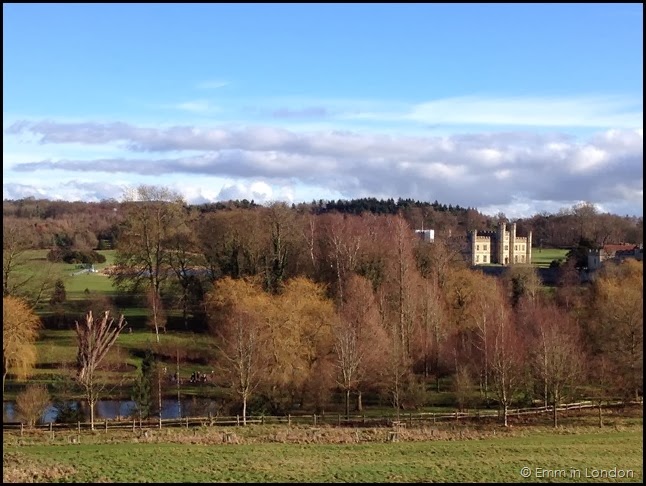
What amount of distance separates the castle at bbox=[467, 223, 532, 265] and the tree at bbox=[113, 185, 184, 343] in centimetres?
4303

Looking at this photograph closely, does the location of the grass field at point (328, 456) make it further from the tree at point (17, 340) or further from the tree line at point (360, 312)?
the tree at point (17, 340)

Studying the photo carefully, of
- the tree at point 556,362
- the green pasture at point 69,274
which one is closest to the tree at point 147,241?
the green pasture at point 69,274

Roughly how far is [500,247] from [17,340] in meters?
64.5

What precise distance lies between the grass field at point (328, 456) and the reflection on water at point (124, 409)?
503cm

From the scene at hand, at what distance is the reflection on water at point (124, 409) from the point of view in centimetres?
3030

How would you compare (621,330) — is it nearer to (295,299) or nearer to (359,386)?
(359,386)

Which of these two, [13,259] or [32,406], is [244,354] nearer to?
[32,406]

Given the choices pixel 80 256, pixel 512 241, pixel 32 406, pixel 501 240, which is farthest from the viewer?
pixel 501 240

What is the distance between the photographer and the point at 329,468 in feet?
64.0

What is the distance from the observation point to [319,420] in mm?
29656

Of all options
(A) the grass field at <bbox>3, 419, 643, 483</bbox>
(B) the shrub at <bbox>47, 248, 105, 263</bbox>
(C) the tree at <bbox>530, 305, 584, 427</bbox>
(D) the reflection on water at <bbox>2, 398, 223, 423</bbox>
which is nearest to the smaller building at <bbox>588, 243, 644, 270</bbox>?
(C) the tree at <bbox>530, 305, 584, 427</bbox>

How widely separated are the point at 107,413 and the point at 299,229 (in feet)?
78.4

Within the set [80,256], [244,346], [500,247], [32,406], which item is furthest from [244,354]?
[500,247]

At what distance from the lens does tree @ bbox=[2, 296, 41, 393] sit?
34438 mm
